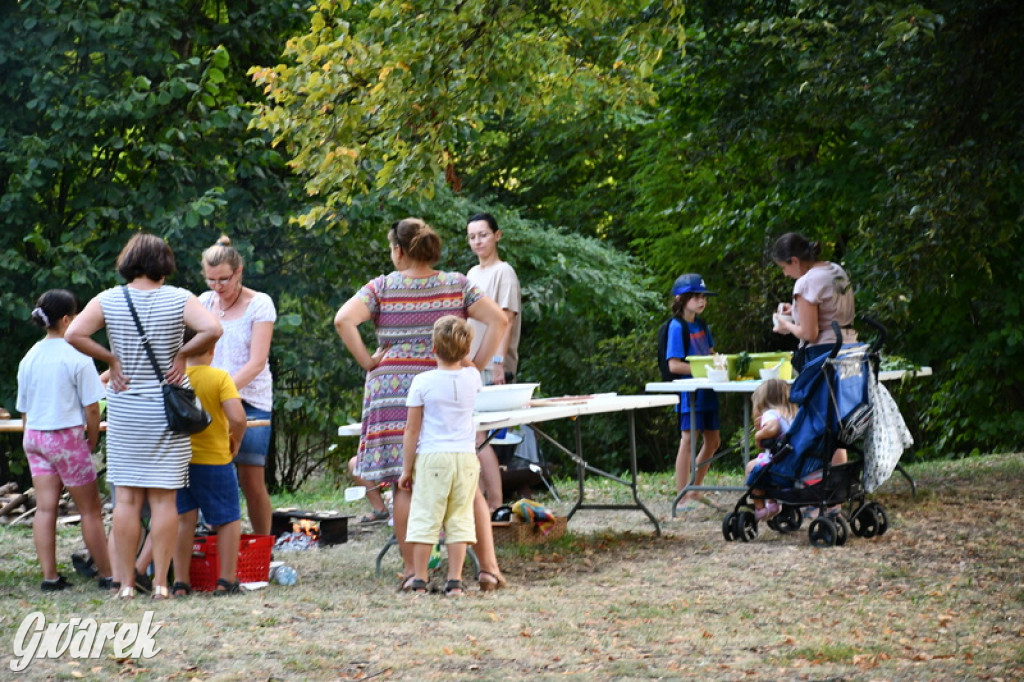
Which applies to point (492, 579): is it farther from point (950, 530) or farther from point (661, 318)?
point (661, 318)

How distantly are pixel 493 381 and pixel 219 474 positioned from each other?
7.27ft

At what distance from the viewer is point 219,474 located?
6.11 metres

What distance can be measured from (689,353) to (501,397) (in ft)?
9.05

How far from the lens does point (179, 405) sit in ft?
18.6

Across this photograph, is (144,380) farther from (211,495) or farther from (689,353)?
(689,353)

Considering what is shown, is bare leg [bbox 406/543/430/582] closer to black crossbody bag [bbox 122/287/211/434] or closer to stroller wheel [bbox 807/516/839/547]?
black crossbody bag [bbox 122/287/211/434]

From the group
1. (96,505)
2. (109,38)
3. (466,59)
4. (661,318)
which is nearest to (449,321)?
(96,505)

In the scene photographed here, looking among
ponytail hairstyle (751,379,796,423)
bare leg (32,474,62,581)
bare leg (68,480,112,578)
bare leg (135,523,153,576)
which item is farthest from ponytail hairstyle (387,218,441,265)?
ponytail hairstyle (751,379,796,423)

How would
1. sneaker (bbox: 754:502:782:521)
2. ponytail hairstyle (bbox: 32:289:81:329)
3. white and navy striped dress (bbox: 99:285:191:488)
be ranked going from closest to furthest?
1. white and navy striped dress (bbox: 99:285:191:488)
2. ponytail hairstyle (bbox: 32:289:81:329)
3. sneaker (bbox: 754:502:782:521)

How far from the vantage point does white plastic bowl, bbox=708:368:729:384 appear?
8352mm

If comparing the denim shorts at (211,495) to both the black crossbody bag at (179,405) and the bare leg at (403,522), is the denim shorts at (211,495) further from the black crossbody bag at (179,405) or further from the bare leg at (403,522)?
the bare leg at (403,522)

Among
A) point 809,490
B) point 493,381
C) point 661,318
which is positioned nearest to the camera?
point 809,490

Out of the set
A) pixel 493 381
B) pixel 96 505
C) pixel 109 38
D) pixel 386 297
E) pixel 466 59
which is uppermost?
pixel 109 38

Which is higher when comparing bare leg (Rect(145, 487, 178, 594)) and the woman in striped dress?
the woman in striped dress
